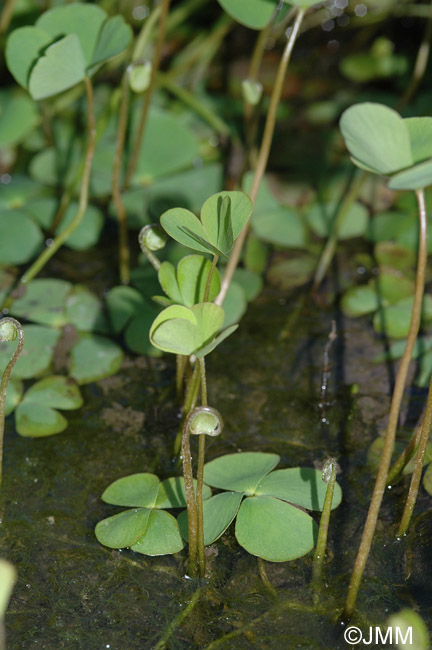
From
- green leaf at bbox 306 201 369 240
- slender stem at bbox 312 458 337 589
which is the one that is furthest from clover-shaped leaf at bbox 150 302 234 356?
green leaf at bbox 306 201 369 240

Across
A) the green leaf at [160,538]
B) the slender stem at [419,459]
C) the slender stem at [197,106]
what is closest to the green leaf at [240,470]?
the green leaf at [160,538]

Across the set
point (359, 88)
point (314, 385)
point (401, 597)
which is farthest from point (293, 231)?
point (401, 597)

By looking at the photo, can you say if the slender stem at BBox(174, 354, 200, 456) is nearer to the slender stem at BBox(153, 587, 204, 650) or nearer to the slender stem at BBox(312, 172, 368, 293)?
the slender stem at BBox(153, 587, 204, 650)

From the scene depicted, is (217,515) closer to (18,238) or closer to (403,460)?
(403,460)

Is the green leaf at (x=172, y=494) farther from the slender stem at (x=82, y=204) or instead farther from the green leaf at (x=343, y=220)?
the green leaf at (x=343, y=220)

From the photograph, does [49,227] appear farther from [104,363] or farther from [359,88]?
[359,88]

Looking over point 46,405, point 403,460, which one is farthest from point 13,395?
point 403,460
